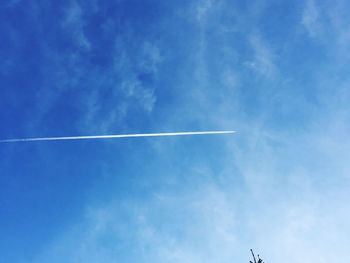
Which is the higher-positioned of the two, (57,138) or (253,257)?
(57,138)

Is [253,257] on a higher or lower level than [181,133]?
lower

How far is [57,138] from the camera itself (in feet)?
88.9

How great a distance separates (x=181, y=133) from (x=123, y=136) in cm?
739

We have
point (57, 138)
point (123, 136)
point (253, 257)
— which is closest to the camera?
point (253, 257)

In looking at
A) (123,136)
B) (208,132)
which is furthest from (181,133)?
(123,136)

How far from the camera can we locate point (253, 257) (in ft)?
72.1

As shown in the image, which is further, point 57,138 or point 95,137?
point 95,137

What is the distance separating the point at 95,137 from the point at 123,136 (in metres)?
3.29

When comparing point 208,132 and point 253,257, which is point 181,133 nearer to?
point 208,132

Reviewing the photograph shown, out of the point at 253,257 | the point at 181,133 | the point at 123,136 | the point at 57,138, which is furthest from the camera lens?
the point at 181,133

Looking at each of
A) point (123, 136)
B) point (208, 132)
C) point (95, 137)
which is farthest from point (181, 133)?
point (95, 137)

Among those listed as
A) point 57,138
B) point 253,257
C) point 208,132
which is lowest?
point 253,257

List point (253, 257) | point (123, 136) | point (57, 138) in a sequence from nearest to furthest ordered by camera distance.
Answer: point (253, 257) → point (57, 138) → point (123, 136)

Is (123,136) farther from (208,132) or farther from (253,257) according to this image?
(253,257)
